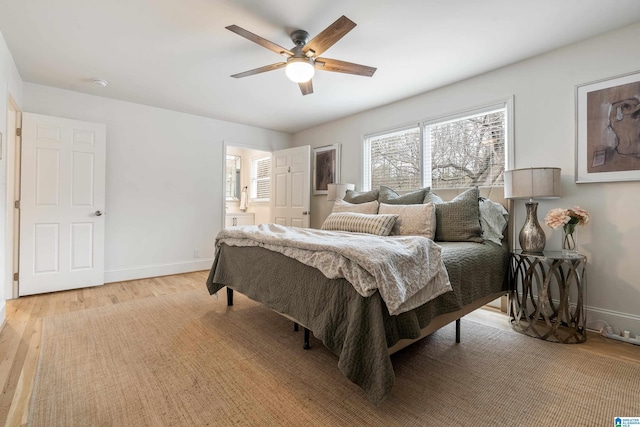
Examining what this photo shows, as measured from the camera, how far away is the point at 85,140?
3607mm

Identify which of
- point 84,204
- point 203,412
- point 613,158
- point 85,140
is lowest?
point 203,412

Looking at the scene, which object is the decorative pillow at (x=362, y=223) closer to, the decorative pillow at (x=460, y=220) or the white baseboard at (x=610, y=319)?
the decorative pillow at (x=460, y=220)

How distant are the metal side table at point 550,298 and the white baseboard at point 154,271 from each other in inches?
160

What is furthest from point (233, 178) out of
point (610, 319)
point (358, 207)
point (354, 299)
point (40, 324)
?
point (610, 319)

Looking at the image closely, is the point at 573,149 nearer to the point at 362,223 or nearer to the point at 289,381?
the point at 362,223

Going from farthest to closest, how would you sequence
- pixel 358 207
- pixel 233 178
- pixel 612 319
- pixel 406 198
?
pixel 233 178, pixel 358 207, pixel 406 198, pixel 612 319

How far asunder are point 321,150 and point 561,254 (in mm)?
3530

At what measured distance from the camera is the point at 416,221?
2736mm

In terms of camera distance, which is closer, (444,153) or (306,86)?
(306,86)

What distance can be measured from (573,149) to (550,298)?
1.26 meters

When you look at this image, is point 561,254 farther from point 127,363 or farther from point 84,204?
point 84,204

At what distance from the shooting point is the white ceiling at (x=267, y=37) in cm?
209

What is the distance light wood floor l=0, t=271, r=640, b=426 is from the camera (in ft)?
5.18

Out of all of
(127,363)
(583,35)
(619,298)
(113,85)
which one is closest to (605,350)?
(619,298)
